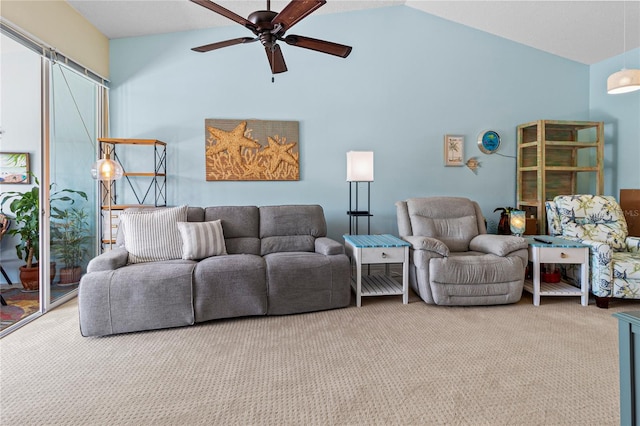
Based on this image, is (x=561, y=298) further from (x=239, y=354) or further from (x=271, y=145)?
(x=271, y=145)

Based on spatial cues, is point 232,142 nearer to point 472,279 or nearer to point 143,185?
point 143,185

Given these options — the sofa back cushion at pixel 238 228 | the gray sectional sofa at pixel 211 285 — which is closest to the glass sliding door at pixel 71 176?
the gray sectional sofa at pixel 211 285

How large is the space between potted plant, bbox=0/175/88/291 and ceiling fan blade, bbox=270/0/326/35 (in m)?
2.50

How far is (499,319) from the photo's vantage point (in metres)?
2.84

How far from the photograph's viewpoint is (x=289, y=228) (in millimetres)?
3545

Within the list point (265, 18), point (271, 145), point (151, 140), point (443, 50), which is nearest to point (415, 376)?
point (265, 18)

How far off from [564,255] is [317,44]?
2732 millimetres

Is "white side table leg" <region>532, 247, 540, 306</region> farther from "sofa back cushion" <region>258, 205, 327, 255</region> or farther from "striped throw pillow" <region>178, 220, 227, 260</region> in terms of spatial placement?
"striped throw pillow" <region>178, 220, 227, 260</region>

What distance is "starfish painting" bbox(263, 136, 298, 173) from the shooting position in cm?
397

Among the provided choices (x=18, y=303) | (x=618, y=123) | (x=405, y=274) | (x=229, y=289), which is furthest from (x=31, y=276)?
(x=618, y=123)

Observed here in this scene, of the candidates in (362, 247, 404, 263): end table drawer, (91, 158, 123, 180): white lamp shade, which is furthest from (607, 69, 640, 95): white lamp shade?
(91, 158, 123, 180): white lamp shade

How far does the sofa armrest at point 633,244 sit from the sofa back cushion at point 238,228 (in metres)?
3.48

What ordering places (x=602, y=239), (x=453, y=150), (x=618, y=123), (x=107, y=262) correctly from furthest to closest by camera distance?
(x=453, y=150) < (x=618, y=123) < (x=602, y=239) < (x=107, y=262)

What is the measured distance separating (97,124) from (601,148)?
5.43 m
